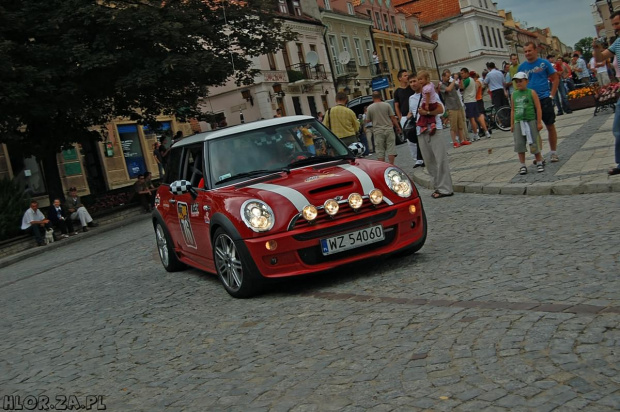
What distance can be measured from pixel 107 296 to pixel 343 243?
3437 millimetres

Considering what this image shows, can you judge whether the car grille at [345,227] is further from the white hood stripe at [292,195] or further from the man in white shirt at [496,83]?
the man in white shirt at [496,83]

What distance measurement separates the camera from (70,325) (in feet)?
25.0

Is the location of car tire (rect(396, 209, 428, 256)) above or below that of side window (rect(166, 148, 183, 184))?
below

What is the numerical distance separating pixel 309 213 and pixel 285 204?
0.76 ft

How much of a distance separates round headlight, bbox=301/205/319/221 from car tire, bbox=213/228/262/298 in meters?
0.65

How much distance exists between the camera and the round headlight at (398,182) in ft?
24.2

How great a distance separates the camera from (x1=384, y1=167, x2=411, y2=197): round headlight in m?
7.38

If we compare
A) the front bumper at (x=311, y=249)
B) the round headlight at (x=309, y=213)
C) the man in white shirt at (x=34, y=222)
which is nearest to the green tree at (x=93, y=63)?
the man in white shirt at (x=34, y=222)

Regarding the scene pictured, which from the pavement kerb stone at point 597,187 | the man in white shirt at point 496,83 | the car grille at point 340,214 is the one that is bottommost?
the pavement kerb stone at point 597,187

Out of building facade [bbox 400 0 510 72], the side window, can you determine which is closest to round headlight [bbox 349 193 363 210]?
the side window

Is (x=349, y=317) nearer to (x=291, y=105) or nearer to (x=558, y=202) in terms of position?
(x=558, y=202)

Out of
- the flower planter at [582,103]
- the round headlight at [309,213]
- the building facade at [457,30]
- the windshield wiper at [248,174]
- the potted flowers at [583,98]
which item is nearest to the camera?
the round headlight at [309,213]

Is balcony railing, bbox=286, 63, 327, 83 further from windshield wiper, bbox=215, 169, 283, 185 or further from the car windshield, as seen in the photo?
windshield wiper, bbox=215, 169, 283, 185

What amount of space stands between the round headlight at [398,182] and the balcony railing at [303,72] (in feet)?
146
